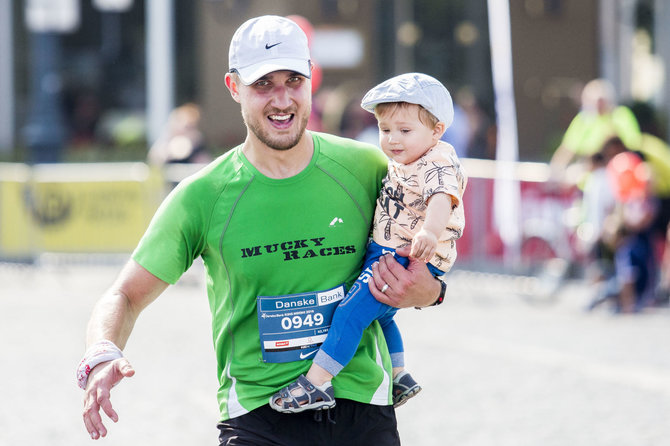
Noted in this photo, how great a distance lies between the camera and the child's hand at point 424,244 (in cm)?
340

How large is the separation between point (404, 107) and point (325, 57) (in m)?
22.2

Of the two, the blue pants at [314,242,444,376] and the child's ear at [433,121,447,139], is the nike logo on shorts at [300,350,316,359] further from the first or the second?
the child's ear at [433,121,447,139]

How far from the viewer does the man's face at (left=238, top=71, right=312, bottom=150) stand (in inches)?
137

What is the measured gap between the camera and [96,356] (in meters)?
3.34

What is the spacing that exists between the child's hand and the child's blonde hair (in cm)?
36

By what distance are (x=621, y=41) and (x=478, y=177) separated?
373 inches

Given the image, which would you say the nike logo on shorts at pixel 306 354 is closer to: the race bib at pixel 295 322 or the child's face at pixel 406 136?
the race bib at pixel 295 322

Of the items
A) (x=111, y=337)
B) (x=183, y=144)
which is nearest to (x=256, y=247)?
(x=111, y=337)

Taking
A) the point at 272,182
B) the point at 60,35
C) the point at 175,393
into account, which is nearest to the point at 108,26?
the point at 60,35

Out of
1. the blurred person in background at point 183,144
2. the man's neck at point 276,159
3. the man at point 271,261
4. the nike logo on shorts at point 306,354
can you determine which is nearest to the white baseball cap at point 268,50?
the man at point 271,261

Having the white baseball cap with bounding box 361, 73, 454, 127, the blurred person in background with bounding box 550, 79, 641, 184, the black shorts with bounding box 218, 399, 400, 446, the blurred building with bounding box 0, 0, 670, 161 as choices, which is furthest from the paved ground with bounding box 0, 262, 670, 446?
the blurred building with bounding box 0, 0, 670, 161

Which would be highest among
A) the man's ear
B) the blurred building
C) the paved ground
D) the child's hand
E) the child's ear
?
the blurred building

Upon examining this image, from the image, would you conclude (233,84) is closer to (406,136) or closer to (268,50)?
(268,50)

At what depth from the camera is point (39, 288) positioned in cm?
1327
